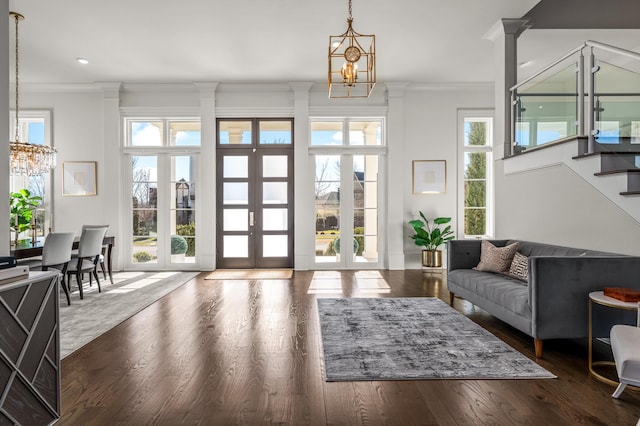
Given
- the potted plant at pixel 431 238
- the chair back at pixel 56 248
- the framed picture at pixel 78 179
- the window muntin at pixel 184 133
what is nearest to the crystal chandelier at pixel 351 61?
the potted plant at pixel 431 238

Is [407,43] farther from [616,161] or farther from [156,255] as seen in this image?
[156,255]

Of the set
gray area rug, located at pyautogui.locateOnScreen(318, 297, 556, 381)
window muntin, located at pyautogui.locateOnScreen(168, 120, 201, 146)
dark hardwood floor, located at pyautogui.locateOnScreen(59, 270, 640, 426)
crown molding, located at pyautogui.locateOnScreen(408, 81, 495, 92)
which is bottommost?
dark hardwood floor, located at pyautogui.locateOnScreen(59, 270, 640, 426)

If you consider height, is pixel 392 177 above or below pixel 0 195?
above

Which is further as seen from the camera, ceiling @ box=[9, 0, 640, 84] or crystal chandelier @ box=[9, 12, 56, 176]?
crystal chandelier @ box=[9, 12, 56, 176]

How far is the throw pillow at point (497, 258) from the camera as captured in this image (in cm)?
411

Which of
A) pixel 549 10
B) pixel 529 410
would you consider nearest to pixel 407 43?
pixel 549 10

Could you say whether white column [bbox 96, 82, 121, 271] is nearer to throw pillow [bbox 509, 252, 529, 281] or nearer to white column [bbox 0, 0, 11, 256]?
white column [bbox 0, 0, 11, 256]

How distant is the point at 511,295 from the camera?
10.4 feet

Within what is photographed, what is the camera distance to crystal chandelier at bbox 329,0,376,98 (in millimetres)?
3623

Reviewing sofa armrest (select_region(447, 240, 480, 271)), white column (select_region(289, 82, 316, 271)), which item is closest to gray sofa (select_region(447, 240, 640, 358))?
sofa armrest (select_region(447, 240, 480, 271))

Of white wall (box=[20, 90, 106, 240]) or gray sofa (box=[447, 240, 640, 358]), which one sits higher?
white wall (box=[20, 90, 106, 240])

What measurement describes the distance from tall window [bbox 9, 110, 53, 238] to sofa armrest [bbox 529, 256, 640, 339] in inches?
307

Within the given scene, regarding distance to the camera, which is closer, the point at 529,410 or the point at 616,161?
the point at 529,410

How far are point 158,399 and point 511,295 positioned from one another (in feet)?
8.91
